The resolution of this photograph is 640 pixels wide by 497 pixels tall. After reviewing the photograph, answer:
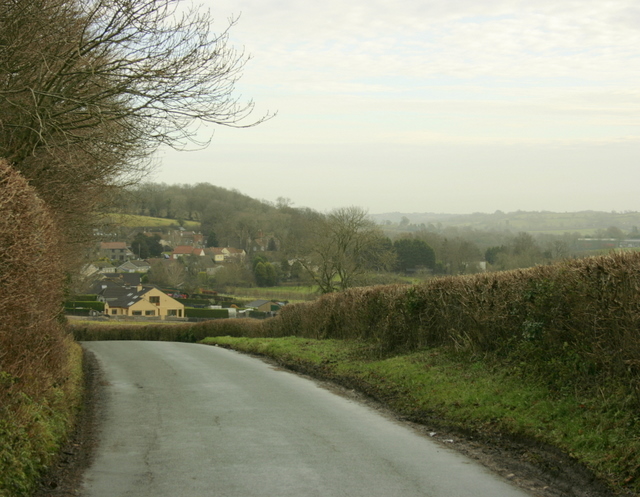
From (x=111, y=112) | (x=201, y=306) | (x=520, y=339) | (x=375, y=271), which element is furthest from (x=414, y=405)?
(x=201, y=306)

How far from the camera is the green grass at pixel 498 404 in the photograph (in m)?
6.64

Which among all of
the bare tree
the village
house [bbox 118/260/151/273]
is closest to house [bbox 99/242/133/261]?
house [bbox 118/260/151/273]

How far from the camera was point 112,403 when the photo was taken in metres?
11.6

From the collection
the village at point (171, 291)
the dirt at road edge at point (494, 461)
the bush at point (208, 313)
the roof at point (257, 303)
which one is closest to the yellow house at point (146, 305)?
the village at point (171, 291)

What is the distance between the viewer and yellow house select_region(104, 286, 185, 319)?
6950 cm

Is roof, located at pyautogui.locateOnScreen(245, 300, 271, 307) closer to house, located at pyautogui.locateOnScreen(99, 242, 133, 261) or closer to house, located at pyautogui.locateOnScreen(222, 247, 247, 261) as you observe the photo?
house, located at pyautogui.locateOnScreen(222, 247, 247, 261)

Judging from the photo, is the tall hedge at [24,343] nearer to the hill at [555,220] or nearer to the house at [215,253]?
the hill at [555,220]

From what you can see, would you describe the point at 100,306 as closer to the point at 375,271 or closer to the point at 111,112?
the point at 375,271

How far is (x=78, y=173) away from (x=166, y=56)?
3732 millimetres

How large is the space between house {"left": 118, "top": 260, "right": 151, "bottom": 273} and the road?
80.6 metres

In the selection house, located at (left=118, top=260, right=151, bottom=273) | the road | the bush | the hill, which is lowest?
the bush

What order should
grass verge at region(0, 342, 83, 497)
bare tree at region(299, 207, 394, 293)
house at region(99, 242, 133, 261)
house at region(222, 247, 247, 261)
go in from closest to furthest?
grass verge at region(0, 342, 83, 497), bare tree at region(299, 207, 394, 293), house at region(222, 247, 247, 261), house at region(99, 242, 133, 261)

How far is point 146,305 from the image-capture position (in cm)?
7262

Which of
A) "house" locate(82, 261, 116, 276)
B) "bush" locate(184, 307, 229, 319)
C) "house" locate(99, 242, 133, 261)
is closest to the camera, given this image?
"house" locate(82, 261, 116, 276)
